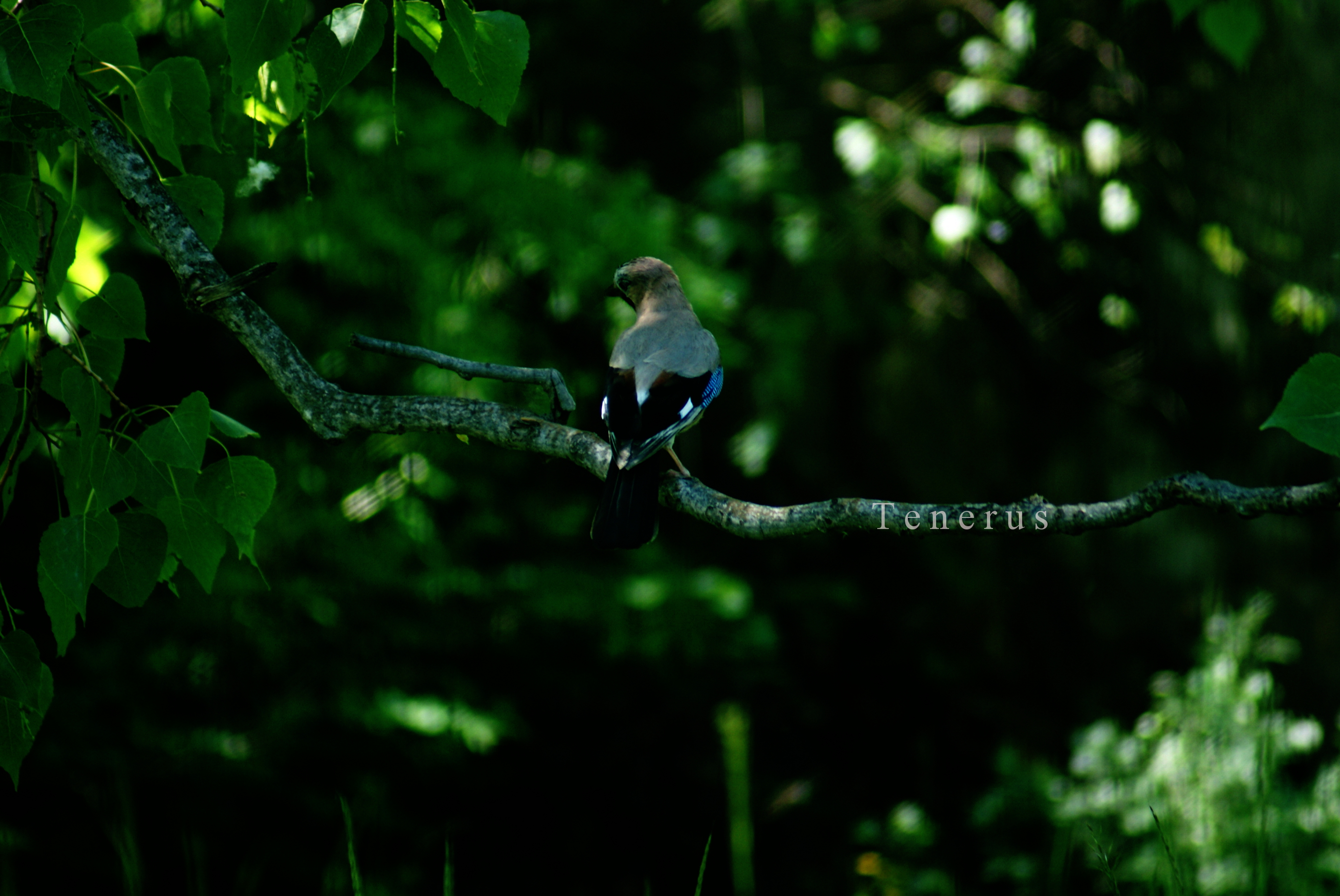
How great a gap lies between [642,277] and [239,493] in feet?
5.27

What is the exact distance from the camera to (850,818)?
17.8ft

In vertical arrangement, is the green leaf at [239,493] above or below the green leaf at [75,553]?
above

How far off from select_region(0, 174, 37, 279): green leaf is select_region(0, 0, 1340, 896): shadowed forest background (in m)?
2.18

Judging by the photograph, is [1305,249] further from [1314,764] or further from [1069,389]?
[1314,764]

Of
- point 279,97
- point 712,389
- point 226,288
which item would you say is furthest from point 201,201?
point 712,389

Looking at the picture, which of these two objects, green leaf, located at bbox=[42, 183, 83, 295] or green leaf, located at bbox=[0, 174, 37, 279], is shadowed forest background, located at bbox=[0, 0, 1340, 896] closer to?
green leaf, located at bbox=[42, 183, 83, 295]

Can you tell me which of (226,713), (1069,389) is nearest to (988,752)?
(1069,389)

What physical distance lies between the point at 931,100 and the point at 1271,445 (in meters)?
2.32

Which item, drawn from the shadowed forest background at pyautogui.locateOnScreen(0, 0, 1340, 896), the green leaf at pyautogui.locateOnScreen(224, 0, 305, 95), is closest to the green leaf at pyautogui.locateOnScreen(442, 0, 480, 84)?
the green leaf at pyautogui.locateOnScreen(224, 0, 305, 95)

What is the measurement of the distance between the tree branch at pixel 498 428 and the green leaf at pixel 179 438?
1.04 ft

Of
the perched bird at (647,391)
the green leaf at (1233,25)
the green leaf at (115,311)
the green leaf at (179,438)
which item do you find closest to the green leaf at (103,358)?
the green leaf at (115,311)

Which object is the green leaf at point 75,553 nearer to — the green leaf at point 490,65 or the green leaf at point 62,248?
the green leaf at point 62,248

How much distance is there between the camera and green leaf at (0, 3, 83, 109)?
1126 millimetres

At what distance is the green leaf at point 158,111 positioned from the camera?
4.52 feet
